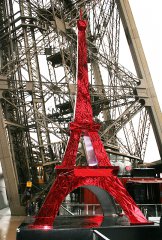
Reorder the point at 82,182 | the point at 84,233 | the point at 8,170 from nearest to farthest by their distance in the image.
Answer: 1. the point at 84,233
2. the point at 82,182
3. the point at 8,170

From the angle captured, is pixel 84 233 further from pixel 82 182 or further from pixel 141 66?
pixel 141 66

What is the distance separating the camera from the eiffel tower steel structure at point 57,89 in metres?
22.6

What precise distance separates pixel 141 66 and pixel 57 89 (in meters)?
5.03

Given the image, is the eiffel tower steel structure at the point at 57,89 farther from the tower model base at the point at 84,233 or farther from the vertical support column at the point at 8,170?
the tower model base at the point at 84,233

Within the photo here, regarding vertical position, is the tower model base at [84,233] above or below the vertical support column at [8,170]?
below

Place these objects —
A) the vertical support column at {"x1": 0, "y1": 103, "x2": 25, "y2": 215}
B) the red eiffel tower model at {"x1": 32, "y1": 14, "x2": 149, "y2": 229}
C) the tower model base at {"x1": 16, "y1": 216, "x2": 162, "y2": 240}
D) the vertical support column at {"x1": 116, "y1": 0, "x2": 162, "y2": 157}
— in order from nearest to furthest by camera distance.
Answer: the tower model base at {"x1": 16, "y1": 216, "x2": 162, "y2": 240} < the red eiffel tower model at {"x1": 32, "y1": 14, "x2": 149, "y2": 229} < the vertical support column at {"x1": 0, "y1": 103, "x2": 25, "y2": 215} < the vertical support column at {"x1": 116, "y1": 0, "x2": 162, "y2": 157}

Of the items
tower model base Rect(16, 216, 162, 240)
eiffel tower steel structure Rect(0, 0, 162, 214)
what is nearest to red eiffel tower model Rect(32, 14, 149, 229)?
tower model base Rect(16, 216, 162, 240)

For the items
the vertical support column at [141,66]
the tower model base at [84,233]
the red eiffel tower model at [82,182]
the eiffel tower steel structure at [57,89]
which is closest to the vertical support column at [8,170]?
the eiffel tower steel structure at [57,89]

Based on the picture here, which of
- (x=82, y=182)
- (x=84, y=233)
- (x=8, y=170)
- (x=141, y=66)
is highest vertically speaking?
(x=141, y=66)

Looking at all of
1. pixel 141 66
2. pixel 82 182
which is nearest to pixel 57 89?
pixel 141 66

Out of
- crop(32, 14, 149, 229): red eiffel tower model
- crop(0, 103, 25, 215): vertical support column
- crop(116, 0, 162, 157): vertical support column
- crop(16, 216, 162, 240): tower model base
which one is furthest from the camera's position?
crop(116, 0, 162, 157): vertical support column

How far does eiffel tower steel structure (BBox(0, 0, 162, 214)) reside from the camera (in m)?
22.6

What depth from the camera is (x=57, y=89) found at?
2342cm

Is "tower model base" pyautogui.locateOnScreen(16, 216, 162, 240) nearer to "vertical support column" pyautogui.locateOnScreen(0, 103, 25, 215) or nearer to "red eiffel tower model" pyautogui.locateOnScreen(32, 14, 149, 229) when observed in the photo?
"red eiffel tower model" pyautogui.locateOnScreen(32, 14, 149, 229)
